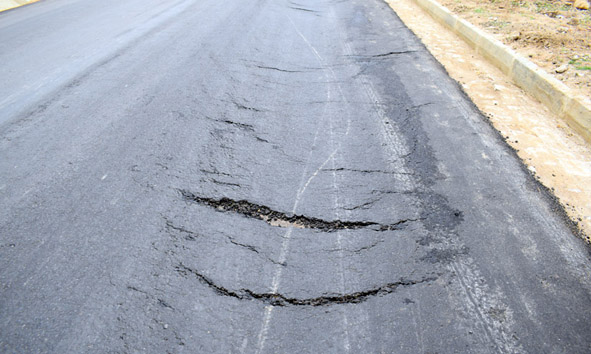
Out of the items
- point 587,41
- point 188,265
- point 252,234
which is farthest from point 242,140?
point 587,41

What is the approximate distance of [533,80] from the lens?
4.79m

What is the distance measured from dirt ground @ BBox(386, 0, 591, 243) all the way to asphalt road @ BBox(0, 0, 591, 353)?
0.20 metres

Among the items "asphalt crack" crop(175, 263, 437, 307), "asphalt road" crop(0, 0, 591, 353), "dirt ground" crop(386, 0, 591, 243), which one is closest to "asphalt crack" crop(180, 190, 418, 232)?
"asphalt road" crop(0, 0, 591, 353)

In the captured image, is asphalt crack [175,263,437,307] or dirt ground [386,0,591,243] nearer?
asphalt crack [175,263,437,307]

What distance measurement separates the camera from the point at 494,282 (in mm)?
2326

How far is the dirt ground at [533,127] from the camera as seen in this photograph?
3.13 metres

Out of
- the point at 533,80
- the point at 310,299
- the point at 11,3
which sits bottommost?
the point at 310,299

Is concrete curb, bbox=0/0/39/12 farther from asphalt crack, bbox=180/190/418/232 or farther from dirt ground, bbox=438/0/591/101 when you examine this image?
dirt ground, bbox=438/0/591/101

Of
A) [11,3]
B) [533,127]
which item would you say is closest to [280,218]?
[533,127]

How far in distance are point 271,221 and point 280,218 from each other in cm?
8

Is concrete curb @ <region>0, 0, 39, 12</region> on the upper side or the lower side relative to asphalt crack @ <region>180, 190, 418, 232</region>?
upper

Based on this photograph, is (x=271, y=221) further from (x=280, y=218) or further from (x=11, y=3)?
(x=11, y=3)

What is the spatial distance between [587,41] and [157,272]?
7310 mm

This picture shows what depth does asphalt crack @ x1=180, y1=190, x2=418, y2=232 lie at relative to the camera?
2742 mm
